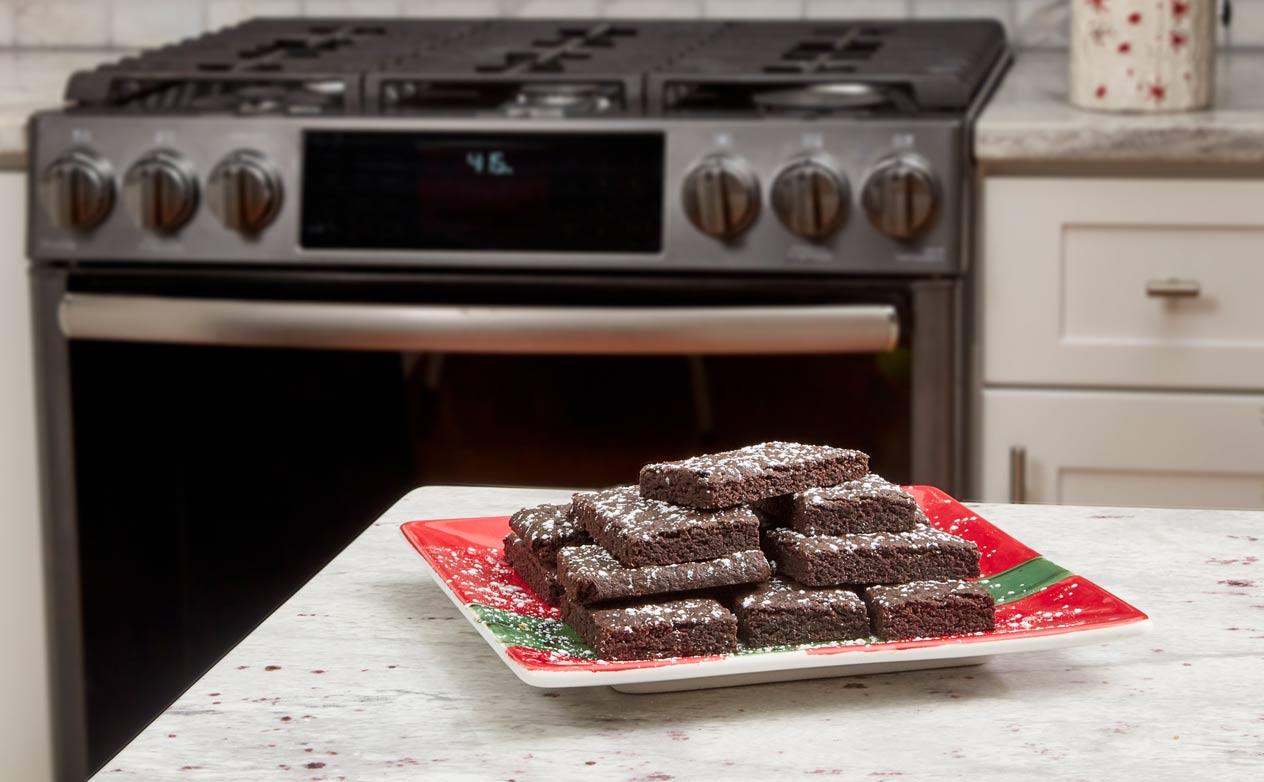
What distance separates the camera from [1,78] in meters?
2.22

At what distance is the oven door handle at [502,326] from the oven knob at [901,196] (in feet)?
0.29

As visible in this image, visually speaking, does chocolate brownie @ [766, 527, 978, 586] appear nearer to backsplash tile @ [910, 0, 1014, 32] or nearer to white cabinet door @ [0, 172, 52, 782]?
white cabinet door @ [0, 172, 52, 782]

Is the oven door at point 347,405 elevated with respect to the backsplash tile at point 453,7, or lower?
lower

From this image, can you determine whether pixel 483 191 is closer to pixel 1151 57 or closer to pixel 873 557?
pixel 1151 57

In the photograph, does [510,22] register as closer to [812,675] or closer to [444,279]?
[444,279]

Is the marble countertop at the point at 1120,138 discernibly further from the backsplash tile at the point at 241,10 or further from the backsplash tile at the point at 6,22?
the backsplash tile at the point at 6,22

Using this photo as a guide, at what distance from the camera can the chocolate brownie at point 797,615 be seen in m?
0.73

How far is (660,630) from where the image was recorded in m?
0.70

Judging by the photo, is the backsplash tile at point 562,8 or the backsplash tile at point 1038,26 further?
the backsplash tile at point 562,8

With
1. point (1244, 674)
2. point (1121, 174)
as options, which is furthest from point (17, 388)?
point (1244, 674)

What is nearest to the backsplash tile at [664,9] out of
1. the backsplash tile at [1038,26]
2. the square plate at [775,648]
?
the backsplash tile at [1038,26]

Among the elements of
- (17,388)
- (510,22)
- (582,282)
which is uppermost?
(510,22)

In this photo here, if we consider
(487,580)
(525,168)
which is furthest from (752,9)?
(487,580)

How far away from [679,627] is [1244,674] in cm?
26
